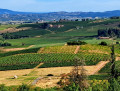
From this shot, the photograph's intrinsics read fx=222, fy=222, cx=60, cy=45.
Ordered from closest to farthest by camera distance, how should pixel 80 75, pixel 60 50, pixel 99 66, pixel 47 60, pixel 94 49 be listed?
pixel 80 75
pixel 99 66
pixel 47 60
pixel 94 49
pixel 60 50

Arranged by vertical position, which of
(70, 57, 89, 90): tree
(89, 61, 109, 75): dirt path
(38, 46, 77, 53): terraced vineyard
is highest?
(70, 57, 89, 90): tree

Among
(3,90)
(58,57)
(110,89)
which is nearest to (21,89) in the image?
(3,90)

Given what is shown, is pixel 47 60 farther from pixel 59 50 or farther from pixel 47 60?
pixel 59 50

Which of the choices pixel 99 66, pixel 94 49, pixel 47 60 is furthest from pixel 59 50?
pixel 99 66

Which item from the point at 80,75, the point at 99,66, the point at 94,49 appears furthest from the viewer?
the point at 94,49

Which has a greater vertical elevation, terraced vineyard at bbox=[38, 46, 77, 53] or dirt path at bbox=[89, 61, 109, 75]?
terraced vineyard at bbox=[38, 46, 77, 53]

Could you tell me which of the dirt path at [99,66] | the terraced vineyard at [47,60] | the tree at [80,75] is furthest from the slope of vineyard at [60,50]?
the tree at [80,75]

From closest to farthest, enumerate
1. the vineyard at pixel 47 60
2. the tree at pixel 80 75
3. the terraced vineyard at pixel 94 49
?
the tree at pixel 80 75, the vineyard at pixel 47 60, the terraced vineyard at pixel 94 49

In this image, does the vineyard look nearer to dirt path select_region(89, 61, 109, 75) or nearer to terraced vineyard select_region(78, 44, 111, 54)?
dirt path select_region(89, 61, 109, 75)

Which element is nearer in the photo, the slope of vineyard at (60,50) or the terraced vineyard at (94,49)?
the terraced vineyard at (94,49)

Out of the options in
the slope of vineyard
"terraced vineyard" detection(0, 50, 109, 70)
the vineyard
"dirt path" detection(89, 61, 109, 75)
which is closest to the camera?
"dirt path" detection(89, 61, 109, 75)

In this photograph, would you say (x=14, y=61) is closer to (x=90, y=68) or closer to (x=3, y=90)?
(x=90, y=68)

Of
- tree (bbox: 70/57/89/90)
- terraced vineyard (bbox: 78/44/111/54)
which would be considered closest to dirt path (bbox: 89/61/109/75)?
terraced vineyard (bbox: 78/44/111/54)

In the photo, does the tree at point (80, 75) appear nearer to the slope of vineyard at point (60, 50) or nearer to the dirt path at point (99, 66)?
the dirt path at point (99, 66)
